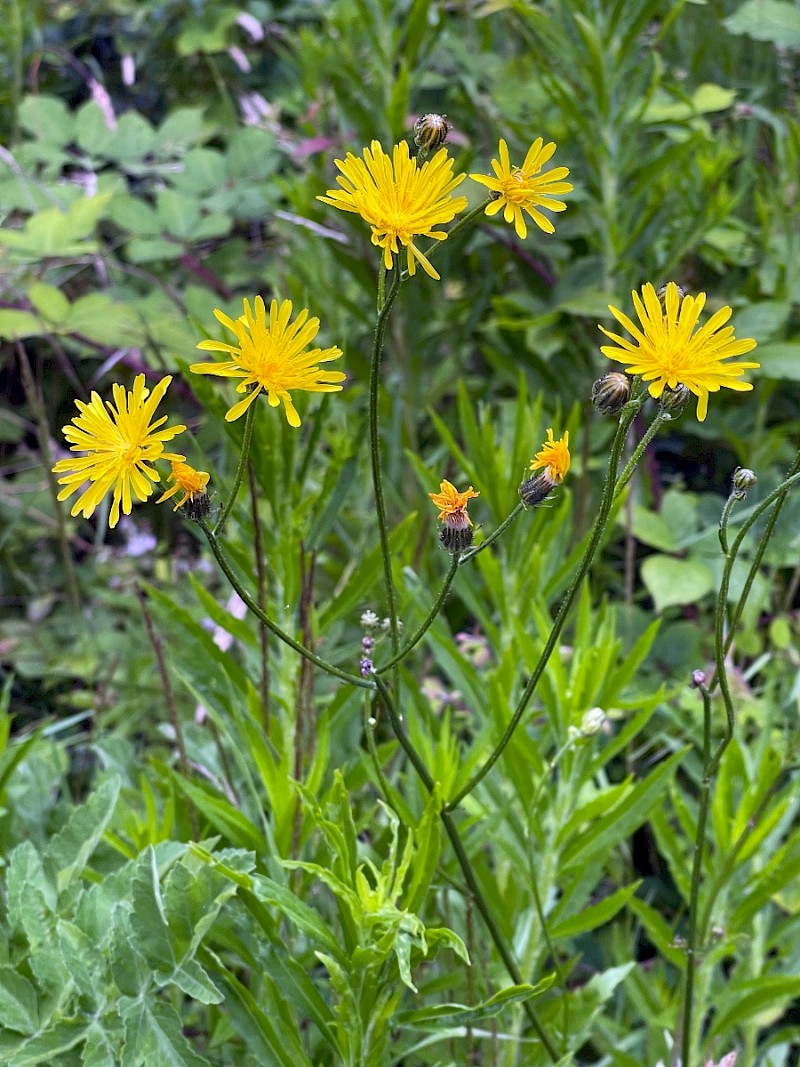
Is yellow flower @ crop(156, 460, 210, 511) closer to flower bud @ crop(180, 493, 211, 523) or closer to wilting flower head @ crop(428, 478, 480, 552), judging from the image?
flower bud @ crop(180, 493, 211, 523)

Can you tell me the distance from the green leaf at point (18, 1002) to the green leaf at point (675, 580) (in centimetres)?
69

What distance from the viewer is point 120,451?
431 mm

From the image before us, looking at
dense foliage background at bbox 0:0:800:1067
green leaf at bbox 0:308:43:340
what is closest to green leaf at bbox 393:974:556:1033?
dense foliage background at bbox 0:0:800:1067

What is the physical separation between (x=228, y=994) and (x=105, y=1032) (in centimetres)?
9

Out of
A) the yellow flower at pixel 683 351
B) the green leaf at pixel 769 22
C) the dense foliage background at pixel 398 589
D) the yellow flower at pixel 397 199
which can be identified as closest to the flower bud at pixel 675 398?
the yellow flower at pixel 683 351

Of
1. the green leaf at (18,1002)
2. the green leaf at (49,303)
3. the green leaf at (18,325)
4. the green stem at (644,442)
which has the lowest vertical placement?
the green leaf at (18,1002)

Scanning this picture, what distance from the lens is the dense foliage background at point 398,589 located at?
0.61 metres

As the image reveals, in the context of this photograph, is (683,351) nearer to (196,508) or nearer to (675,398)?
(675,398)

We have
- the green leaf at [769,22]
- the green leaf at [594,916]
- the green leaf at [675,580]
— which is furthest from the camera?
the green leaf at [769,22]

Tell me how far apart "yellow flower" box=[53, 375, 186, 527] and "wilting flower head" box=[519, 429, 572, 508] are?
0.16 meters

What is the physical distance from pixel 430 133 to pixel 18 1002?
20.8 inches

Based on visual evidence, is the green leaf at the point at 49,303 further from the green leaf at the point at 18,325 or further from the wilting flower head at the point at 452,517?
the wilting flower head at the point at 452,517

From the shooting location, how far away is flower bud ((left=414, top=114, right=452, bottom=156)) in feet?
1.48

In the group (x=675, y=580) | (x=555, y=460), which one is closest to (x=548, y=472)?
(x=555, y=460)
